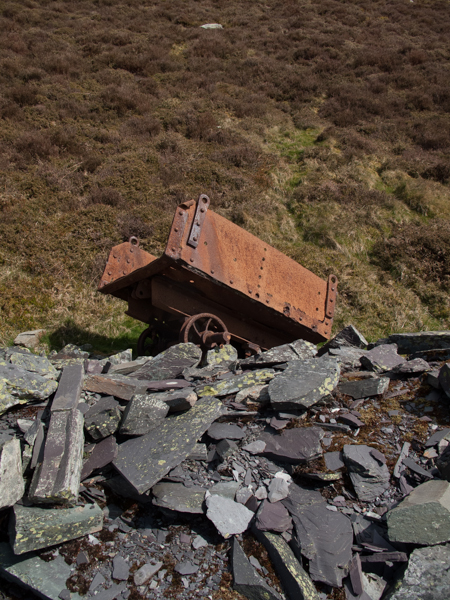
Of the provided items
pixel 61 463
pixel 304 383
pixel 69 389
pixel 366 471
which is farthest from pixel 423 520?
pixel 69 389

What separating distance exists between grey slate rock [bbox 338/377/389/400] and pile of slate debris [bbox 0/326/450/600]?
0.06 ft

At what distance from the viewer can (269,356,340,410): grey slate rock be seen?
311 cm

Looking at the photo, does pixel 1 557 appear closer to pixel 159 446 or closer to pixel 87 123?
pixel 159 446

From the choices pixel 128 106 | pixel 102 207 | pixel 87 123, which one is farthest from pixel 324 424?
pixel 128 106

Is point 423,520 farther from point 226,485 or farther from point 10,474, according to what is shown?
point 10,474

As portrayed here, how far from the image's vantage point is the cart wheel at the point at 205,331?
14.2ft

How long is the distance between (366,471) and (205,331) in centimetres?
229

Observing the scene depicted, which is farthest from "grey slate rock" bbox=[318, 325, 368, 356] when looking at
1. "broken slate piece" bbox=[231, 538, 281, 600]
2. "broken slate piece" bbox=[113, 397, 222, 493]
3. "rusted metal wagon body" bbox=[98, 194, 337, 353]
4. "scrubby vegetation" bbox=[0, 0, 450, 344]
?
"broken slate piece" bbox=[231, 538, 281, 600]

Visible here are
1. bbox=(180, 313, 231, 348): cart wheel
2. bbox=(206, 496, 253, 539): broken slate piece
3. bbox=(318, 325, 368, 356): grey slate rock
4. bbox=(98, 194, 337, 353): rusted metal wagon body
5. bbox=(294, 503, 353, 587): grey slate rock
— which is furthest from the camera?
bbox=(318, 325, 368, 356): grey slate rock

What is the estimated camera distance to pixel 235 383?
353 centimetres

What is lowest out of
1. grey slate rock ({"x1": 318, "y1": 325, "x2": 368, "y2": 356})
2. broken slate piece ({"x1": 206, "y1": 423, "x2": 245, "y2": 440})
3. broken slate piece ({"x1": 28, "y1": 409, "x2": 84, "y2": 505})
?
grey slate rock ({"x1": 318, "y1": 325, "x2": 368, "y2": 356})

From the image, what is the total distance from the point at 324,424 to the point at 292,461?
500 mm

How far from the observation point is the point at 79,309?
273 inches

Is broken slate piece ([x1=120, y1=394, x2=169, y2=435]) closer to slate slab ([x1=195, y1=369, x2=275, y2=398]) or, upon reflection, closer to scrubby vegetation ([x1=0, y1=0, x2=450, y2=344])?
slate slab ([x1=195, y1=369, x2=275, y2=398])
